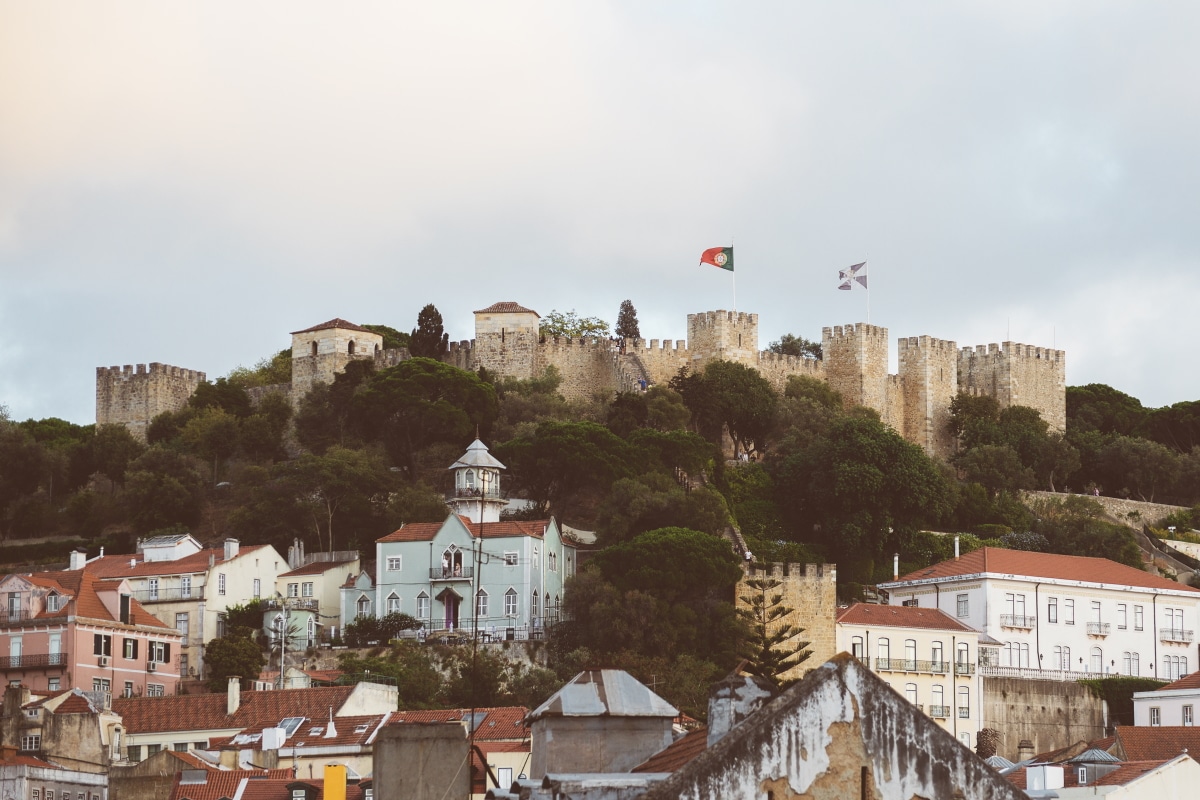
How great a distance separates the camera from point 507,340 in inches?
3339

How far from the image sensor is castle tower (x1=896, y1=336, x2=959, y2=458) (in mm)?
87688

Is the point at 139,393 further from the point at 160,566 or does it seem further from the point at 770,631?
the point at 770,631

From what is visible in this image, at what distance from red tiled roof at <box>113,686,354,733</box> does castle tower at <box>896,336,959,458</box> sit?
41.2 m

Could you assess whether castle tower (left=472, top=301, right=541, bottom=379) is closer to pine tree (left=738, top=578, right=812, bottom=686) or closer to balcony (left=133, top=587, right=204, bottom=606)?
balcony (left=133, top=587, right=204, bottom=606)

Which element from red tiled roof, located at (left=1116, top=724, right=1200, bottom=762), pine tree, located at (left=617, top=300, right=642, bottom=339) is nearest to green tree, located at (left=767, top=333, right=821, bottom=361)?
pine tree, located at (left=617, top=300, right=642, bottom=339)

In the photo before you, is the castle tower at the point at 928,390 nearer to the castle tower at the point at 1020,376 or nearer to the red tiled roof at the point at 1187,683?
the castle tower at the point at 1020,376

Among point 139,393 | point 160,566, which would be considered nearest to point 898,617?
point 160,566

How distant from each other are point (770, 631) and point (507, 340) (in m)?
27.7

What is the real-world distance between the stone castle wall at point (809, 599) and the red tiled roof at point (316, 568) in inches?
543

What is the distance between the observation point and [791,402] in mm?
81562

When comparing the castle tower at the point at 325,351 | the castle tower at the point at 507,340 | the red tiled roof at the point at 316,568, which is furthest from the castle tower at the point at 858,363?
the red tiled roof at the point at 316,568

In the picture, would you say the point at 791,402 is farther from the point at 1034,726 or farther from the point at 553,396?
the point at 1034,726

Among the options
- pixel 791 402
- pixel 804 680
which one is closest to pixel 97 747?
pixel 804 680

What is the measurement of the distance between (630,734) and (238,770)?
22.1 m
